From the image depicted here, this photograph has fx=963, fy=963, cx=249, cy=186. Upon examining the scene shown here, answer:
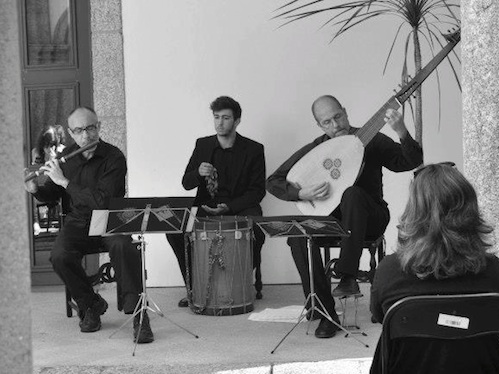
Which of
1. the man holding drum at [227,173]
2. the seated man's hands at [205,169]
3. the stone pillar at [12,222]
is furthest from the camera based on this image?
the man holding drum at [227,173]

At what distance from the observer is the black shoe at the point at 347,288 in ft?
15.5

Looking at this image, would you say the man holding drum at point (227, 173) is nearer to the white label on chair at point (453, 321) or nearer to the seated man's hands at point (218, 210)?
the seated man's hands at point (218, 210)

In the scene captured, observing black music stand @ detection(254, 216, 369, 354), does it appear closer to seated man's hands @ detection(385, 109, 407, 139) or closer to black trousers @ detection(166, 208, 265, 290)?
seated man's hands @ detection(385, 109, 407, 139)

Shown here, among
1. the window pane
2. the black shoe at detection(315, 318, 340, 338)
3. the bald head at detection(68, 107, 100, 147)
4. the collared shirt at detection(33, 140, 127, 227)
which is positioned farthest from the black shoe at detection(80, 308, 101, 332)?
the window pane

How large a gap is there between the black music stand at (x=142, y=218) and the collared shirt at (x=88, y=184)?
0.37 m

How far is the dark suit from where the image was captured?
5.71 metres

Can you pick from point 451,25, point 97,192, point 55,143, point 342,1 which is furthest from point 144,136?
point 451,25

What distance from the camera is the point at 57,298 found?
20.0 feet

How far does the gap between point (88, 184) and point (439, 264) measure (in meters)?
3.25

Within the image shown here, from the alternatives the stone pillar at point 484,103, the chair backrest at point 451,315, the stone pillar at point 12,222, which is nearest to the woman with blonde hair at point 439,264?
the chair backrest at point 451,315

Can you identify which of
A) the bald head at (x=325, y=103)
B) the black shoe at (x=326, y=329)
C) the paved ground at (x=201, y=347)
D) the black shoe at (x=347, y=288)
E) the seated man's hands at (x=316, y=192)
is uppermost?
the bald head at (x=325, y=103)

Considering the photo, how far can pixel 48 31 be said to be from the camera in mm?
6340

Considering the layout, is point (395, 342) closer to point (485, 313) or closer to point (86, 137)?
point (485, 313)

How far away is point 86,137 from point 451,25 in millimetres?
2396
